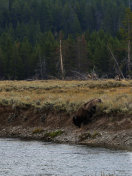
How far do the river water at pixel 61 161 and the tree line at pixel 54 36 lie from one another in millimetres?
52697

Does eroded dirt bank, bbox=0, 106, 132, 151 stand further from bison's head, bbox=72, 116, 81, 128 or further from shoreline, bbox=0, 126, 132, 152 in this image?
bison's head, bbox=72, 116, 81, 128

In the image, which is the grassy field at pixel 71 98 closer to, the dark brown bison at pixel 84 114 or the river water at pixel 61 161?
the dark brown bison at pixel 84 114

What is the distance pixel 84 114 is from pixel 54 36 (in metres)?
124

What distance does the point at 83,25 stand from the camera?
15975cm

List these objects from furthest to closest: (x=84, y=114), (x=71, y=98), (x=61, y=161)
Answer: (x=71, y=98) → (x=84, y=114) → (x=61, y=161)

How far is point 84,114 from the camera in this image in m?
24.4

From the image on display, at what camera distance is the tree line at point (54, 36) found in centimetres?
8300

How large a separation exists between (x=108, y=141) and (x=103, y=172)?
264 inches

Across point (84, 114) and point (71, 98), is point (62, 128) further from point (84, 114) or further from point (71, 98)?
point (71, 98)

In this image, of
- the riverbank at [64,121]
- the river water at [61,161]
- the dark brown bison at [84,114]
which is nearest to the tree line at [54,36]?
the riverbank at [64,121]

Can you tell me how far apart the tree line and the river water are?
5270 centimetres

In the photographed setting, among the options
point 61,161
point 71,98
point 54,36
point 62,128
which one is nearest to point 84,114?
point 62,128

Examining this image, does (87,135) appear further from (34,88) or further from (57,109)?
(34,88)

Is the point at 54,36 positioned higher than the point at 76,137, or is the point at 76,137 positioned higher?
the point at 76,137
